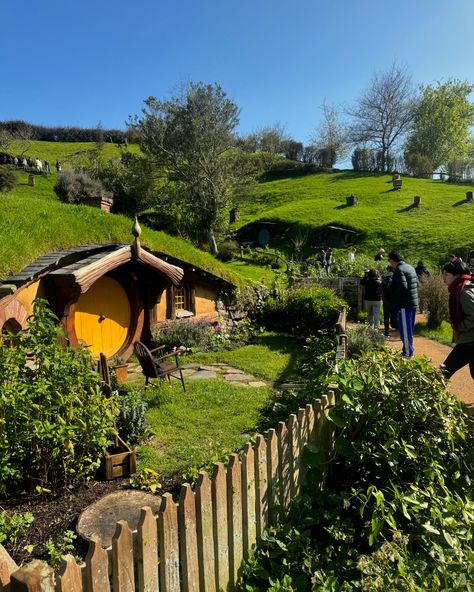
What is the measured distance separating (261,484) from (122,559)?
3.86 ft

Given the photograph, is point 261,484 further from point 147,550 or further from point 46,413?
point 46,413

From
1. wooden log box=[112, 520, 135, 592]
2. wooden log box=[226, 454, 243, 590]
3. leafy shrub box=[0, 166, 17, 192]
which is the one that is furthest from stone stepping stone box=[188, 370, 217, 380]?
leafy shrub box=[0, 166, 17, 192]

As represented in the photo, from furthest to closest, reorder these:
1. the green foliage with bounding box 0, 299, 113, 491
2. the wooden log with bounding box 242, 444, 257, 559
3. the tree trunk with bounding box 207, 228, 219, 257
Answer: the tree trunk with bounding box 207, 228, 219, 257 < the green foliage with bounding box 0, 299, 113, 491 < the wooden log with bounding box 242, 444, 257, 559

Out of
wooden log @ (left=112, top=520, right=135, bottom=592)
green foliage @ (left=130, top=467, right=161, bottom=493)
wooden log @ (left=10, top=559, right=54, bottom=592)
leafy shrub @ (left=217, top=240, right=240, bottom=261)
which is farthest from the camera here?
leafy shrub @ (left=217, top=240, right=240, bottom=261)

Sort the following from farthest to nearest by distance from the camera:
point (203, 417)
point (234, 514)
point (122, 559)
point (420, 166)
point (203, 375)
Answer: point (420, 166)
point (203, 375)
point (203, 417)
point (234, 514)
point (122, 559)

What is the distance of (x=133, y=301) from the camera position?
10781mm

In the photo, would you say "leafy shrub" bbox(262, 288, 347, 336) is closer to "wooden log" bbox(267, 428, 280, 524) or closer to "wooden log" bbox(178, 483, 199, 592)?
"wooden log" bbox(267, 428, 280, 524)

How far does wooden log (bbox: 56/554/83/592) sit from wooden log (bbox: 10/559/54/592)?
6 cm

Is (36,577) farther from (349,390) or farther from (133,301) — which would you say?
(133,301)

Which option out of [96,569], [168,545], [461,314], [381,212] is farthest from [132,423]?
[381,212]

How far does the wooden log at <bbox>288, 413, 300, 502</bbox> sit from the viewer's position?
331 centimetres

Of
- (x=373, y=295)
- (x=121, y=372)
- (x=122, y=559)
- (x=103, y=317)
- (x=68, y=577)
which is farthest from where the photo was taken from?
(x=373, y=295)

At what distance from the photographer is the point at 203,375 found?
30.2 feet

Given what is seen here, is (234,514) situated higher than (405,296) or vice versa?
(405,296)
